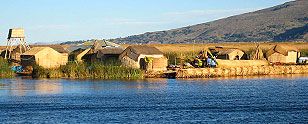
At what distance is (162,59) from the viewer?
125 feet

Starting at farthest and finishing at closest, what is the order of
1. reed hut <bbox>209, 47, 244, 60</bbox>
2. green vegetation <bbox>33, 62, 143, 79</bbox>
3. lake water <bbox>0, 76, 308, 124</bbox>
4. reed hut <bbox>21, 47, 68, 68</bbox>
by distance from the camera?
1. reed hut <bbox>209, 47, 244, 60</bbox>
2. reed hut <bbox>21, 47, 68, 68</bbox>
3. green vegetation <bbox>33, 62, 143, 79</bbox>
4. lake water <bbox>0, 76, 308, 124</bbox>

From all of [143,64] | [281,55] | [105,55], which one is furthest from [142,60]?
[281,55]

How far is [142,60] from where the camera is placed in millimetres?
38375

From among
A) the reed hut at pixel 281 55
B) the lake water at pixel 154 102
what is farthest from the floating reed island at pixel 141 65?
the lake water at pixel 154 102

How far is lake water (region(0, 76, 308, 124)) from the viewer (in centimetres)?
1872

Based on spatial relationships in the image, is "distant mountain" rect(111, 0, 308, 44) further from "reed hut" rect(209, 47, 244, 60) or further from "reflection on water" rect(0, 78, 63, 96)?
"reflection on water" rect(0, 78, 63, 96)

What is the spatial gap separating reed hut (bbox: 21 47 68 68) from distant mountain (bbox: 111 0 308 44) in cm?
11074

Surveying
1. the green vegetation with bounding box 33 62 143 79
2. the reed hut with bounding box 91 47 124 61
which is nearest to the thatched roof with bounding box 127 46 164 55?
the reed hut with bounding box 91 47 124 61

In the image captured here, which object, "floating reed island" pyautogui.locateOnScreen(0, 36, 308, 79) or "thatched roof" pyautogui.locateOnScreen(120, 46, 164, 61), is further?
"thatched roof" pyautogui.locateOnScreen(120, 46, 164, 61)

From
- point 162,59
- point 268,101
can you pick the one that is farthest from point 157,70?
point 268,101

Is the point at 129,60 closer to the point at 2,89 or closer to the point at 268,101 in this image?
the point at 2,89

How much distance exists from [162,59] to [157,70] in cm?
112

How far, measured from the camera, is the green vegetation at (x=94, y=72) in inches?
1356

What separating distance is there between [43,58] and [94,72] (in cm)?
684
